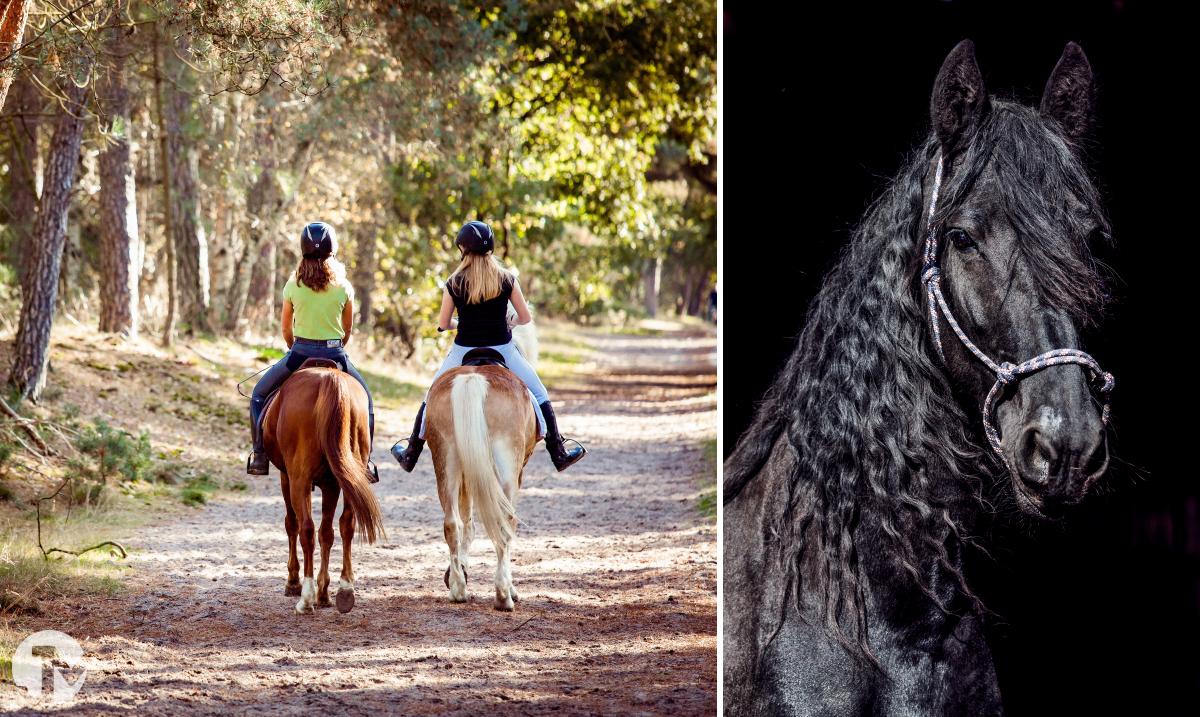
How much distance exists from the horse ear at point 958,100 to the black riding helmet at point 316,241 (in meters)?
3.13

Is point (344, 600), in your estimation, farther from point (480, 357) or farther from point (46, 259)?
point (46, 259)

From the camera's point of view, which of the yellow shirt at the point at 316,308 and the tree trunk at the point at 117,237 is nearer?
the yellow shirt at the point at 316,308

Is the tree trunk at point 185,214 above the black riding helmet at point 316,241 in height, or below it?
above

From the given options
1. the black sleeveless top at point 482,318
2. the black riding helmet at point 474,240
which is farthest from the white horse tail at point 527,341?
the black riding helmet at point 474,240

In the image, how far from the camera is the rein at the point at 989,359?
3.30 m

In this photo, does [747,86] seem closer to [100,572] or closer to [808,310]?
[808,310]

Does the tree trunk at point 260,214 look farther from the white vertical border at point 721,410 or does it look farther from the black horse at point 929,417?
the black horse at point 929,417

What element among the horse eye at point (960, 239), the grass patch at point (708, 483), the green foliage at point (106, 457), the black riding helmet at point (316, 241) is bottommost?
the grass patch at point (708, 483)

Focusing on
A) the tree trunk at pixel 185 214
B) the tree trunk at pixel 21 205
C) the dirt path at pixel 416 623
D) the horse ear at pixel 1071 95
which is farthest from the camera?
the tree trunk at pixel 185 214

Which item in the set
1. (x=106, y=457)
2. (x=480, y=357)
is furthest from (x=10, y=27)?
(x=106, y=457)

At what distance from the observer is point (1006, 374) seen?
3.32 meters

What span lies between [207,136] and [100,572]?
29.0ft

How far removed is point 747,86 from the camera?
12.6 ft

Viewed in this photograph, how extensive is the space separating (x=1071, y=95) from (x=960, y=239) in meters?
0.62
